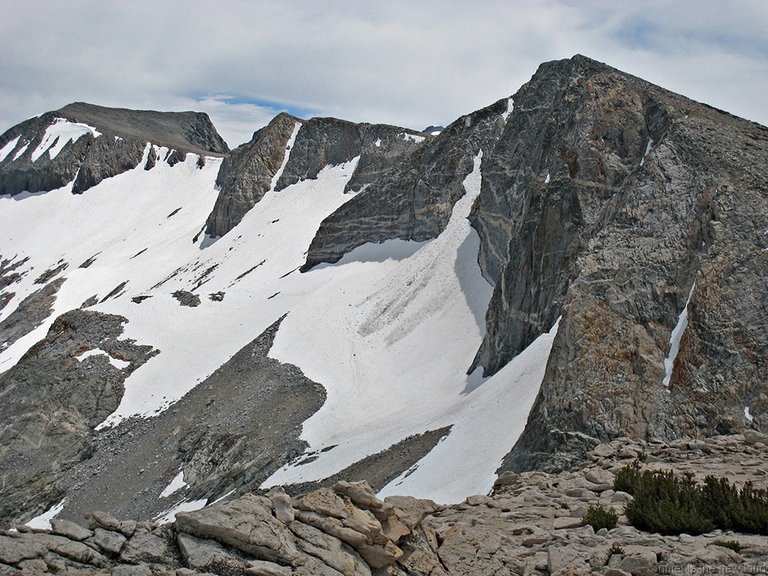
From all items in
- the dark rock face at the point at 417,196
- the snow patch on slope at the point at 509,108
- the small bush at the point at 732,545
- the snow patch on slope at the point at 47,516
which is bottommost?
the snow patch on slope at the point at 47,516

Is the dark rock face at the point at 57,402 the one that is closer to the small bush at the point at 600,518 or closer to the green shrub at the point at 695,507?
the small bush at the point at 600,518

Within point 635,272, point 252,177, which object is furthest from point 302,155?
point 635,272

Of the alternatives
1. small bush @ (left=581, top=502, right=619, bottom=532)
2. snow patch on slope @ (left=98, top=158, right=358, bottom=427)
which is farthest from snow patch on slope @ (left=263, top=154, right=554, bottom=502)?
small bush @ (left=581, top=502, right=619, bottom=532)

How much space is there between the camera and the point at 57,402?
36281 millimetres

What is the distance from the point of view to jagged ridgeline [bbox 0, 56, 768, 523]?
17.4 metres

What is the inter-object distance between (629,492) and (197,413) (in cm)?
2767

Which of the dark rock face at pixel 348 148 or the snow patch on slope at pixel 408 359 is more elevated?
the dark rock face at pixel 348 148

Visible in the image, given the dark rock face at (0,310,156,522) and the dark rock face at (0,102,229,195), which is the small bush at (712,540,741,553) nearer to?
the dark rock face at (0,310,156,522)

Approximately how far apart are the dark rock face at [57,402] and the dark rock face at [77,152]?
66.6 meters

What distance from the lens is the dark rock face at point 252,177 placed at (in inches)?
2837

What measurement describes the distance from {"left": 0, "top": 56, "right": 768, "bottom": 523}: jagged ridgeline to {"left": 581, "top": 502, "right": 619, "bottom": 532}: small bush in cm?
567

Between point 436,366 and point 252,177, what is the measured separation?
150 feet

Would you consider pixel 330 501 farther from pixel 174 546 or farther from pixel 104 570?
pixel 104 570

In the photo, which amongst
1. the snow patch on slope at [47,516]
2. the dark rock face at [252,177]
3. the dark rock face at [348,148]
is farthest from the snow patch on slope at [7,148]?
the snow patch on slope at [47,516]
